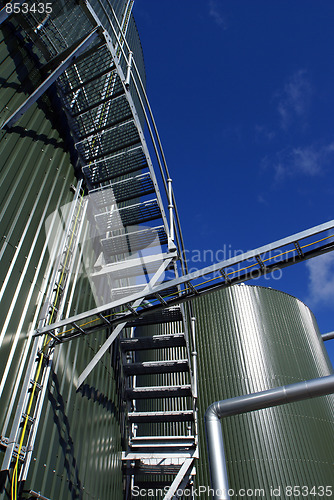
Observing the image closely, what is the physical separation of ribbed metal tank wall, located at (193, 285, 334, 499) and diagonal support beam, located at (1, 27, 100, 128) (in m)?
18.3

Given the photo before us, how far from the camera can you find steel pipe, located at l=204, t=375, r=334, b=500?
1125 centimetres

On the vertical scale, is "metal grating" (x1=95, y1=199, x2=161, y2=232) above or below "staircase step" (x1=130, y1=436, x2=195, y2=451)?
above

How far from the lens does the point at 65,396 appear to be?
9.19 m

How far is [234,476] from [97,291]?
13.6 metres

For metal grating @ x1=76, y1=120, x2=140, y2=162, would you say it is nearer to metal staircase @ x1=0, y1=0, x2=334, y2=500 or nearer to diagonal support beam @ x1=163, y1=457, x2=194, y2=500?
metal staircase @ x1=0, y1=0, x2=334, y2=500

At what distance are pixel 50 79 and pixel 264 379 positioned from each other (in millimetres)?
19322

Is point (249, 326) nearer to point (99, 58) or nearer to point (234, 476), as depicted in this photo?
point (234, 476)

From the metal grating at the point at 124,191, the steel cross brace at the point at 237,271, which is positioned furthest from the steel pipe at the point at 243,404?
the metal grating at the point at 124,191

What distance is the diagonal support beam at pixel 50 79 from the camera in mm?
8734

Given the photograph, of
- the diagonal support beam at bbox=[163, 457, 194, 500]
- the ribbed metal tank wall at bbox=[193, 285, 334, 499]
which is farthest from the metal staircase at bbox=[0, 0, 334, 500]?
the ribbed metal tank wall at bbox=[193, 285, 334, 499]

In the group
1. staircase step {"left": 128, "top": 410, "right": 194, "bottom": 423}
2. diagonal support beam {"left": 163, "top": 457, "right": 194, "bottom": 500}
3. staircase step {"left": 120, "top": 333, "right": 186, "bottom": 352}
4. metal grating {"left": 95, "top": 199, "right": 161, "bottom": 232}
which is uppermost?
metal grating {"left": 95, "top": 199, "right": 161, "bottom": 232}

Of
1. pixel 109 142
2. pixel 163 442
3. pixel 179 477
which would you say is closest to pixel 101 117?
pixel 109 142

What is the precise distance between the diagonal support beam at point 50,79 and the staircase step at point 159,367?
857cm

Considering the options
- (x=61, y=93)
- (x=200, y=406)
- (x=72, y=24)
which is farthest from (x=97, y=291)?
(x=200, y=406)
